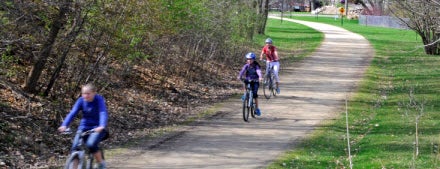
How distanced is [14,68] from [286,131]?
5.76 metres

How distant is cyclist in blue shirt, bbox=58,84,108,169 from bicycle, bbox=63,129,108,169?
47 millimetres

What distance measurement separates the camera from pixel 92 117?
31.9 feet

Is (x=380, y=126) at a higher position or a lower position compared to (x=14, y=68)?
lower

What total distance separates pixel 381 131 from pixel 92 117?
8.00 meters

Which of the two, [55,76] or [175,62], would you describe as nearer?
[55,76]

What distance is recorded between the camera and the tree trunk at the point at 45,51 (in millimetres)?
13906

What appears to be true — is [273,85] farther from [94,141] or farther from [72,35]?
[94,141]

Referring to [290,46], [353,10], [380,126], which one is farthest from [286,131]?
[353,10]

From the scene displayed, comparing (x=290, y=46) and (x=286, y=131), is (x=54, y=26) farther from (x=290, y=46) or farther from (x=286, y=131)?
(x=290, y=46)

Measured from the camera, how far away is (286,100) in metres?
20.7

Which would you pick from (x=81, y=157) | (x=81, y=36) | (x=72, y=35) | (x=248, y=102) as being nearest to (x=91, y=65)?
(x=81, y=36)

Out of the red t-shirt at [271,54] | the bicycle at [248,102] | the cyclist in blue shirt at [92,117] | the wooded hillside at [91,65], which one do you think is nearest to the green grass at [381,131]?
the bicycle at [248,102]

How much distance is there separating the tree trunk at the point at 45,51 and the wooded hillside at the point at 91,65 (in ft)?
0.06

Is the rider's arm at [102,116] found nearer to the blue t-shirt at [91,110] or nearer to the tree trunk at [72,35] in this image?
the blue t-shirt at [91,110]
